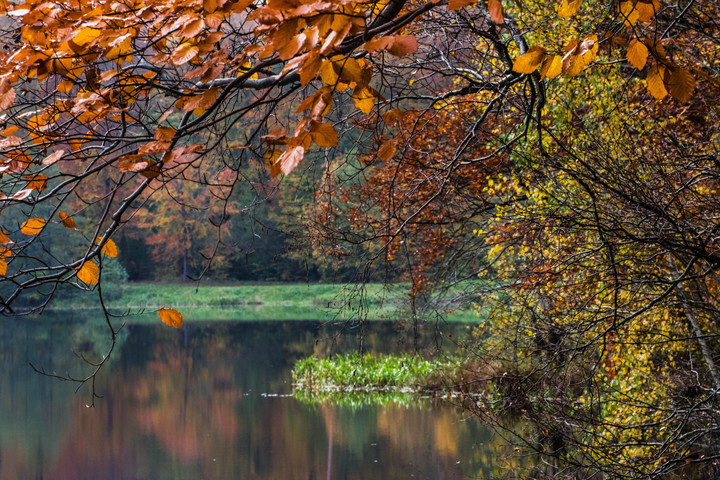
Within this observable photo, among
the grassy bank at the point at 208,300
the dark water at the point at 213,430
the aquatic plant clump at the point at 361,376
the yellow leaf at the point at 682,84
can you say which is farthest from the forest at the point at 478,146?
the grassy bank at the point at 208,300

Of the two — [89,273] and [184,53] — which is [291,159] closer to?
[184,53]

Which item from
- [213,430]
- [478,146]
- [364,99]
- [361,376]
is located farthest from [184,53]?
[361,376]

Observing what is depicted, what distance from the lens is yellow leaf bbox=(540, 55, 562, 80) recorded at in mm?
2260

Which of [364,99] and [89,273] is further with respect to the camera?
[89,273]

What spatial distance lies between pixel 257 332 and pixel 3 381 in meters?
9.95

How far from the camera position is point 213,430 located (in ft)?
44.0

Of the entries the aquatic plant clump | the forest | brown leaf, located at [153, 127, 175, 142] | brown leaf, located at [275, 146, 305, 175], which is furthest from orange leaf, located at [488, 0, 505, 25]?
the aquatic plant clump

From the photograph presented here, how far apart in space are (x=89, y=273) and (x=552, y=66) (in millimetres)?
1725

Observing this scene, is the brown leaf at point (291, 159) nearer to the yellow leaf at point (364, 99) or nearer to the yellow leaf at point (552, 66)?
the yellow leaf at point (364, 99)

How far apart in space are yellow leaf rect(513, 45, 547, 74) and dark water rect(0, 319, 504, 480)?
17.0ft

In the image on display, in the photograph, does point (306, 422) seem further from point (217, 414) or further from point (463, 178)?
point (463, 178)

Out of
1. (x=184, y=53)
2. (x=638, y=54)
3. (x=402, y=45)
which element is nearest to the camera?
(x=402, y=45)

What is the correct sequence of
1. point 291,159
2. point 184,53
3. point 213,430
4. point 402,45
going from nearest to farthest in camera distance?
point 291,159 → point 402,45 → point 184,53 → point 213,430

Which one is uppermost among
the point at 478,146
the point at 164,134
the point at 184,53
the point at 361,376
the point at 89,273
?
the point at 478,146
